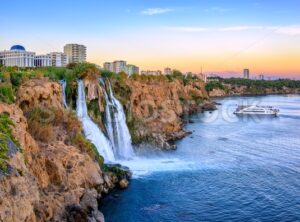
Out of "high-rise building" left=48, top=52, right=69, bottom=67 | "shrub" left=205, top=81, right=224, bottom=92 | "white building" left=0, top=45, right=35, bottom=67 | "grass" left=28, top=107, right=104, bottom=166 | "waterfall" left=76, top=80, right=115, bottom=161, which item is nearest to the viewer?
"grass" left=28, top=107, right=104, bottom=166

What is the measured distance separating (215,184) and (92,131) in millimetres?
11606

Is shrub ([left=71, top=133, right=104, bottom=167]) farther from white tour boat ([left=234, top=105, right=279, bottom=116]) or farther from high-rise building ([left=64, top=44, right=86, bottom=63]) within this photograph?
high-rise building ([left=64, top=44, right=86, bottom=63])

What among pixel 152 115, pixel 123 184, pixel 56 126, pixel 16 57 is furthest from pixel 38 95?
pixel 16 57

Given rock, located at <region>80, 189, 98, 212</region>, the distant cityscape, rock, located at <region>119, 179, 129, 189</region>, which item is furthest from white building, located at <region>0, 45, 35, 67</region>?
rock, located at <region>80, 189, 98, 212</region>

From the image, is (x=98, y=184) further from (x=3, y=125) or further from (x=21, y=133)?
(x=3, y=125)

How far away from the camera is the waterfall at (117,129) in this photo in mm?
38300

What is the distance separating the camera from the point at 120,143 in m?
39.0

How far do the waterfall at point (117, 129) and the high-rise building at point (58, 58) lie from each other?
49.5 metres

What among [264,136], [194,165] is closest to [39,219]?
[194,165]

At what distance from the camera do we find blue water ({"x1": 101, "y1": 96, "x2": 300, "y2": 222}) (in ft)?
77.2

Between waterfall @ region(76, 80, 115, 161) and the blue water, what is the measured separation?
2.54 m

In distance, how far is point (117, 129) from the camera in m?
39.4

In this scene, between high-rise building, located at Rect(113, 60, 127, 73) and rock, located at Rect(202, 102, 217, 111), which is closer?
rock, located at Rect(202, 102, 217, 111)

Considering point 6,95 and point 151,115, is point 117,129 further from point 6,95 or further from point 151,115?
point 6,95
